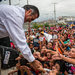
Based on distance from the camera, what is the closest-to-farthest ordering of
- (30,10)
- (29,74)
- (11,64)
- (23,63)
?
(30,10) → (29,74) → (23,63) → (11,64)

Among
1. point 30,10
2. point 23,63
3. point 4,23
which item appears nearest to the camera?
point 4,23

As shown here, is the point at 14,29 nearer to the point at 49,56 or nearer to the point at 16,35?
the point at 16,35

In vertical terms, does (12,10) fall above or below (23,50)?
above

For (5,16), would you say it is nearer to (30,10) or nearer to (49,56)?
(30,10)

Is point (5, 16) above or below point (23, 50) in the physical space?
above

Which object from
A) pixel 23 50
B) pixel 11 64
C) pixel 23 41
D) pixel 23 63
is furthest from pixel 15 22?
pixel 11 64

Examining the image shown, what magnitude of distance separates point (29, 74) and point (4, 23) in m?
1.67

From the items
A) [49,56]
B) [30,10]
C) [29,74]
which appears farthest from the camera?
[49,56]

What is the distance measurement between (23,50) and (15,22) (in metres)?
0.38

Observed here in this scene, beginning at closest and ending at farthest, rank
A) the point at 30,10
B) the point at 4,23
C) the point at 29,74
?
the point at 4,23 < the point at 30,10 < the point at 29,74

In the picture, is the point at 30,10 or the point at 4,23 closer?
the point at 4,23

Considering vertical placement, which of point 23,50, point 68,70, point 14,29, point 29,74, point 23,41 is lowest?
point 29,74

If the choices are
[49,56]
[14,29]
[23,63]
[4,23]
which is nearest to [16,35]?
[14,29]

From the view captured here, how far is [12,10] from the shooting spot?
1506 millimetres
